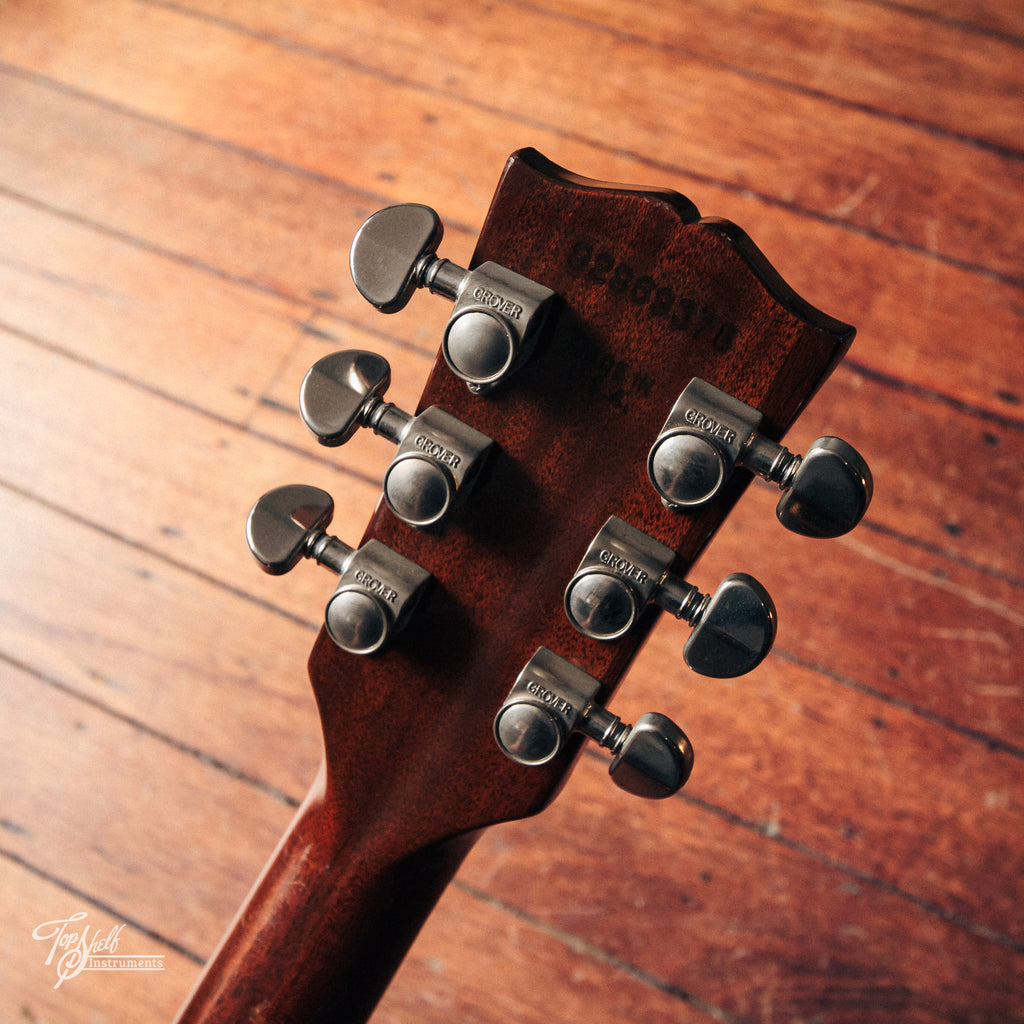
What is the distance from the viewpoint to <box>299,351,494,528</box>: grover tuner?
1.45ft

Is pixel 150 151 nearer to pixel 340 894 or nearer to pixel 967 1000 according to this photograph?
pixel 340 894

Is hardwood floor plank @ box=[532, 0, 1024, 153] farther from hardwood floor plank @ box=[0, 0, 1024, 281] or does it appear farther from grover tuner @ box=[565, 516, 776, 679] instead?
grover tuner @ box=[565, 516, 776, 679]

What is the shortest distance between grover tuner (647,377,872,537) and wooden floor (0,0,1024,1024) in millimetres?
594

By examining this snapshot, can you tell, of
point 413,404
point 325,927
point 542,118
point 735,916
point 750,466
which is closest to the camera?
point 750,466

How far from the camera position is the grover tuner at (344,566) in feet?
1.54

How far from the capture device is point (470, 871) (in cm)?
Result: 94

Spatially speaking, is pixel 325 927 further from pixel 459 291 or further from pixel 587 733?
pixel 459 291

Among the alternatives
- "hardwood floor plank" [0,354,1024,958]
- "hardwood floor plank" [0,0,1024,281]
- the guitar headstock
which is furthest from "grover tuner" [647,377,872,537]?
"hardwood floor plank" [0,0,1024,281]

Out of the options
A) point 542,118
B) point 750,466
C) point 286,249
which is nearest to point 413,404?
point 286,249

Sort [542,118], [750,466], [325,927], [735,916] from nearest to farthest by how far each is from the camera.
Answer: [750,466] < [325,927] < [735,916] < [542,118]

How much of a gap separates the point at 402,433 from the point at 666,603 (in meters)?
0.16

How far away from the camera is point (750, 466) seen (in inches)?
15.8

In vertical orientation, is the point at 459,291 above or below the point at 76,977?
above

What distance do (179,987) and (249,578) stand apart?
447 mm
